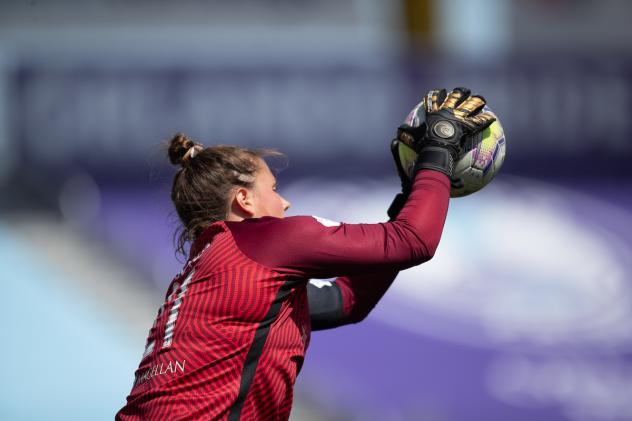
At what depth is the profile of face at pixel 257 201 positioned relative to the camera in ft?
10.8

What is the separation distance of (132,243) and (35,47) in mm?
3338

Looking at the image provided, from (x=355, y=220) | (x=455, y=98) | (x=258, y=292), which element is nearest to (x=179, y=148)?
(x=258, y=292)

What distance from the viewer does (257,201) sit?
3293mm

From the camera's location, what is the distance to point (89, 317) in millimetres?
8133

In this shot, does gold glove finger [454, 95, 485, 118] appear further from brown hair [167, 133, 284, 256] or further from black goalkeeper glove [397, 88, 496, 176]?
brown hair [167, 133, 284, 256]

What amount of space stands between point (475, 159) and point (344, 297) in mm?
680

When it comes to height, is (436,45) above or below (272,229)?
below

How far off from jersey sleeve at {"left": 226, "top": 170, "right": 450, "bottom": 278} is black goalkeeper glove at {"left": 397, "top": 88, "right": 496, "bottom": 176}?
0.45ft

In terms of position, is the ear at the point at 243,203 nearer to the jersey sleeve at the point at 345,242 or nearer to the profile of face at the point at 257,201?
the profile of face at the point at 257,201

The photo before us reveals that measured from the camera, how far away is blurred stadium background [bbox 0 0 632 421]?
7715 mm

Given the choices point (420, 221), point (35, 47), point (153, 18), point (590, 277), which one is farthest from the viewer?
point (153, 18)

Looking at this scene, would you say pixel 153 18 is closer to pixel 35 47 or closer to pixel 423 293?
pixel 35 47

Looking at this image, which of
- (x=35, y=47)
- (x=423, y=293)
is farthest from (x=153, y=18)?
(x=423, y=293)

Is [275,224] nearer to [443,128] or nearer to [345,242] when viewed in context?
[345,242]
